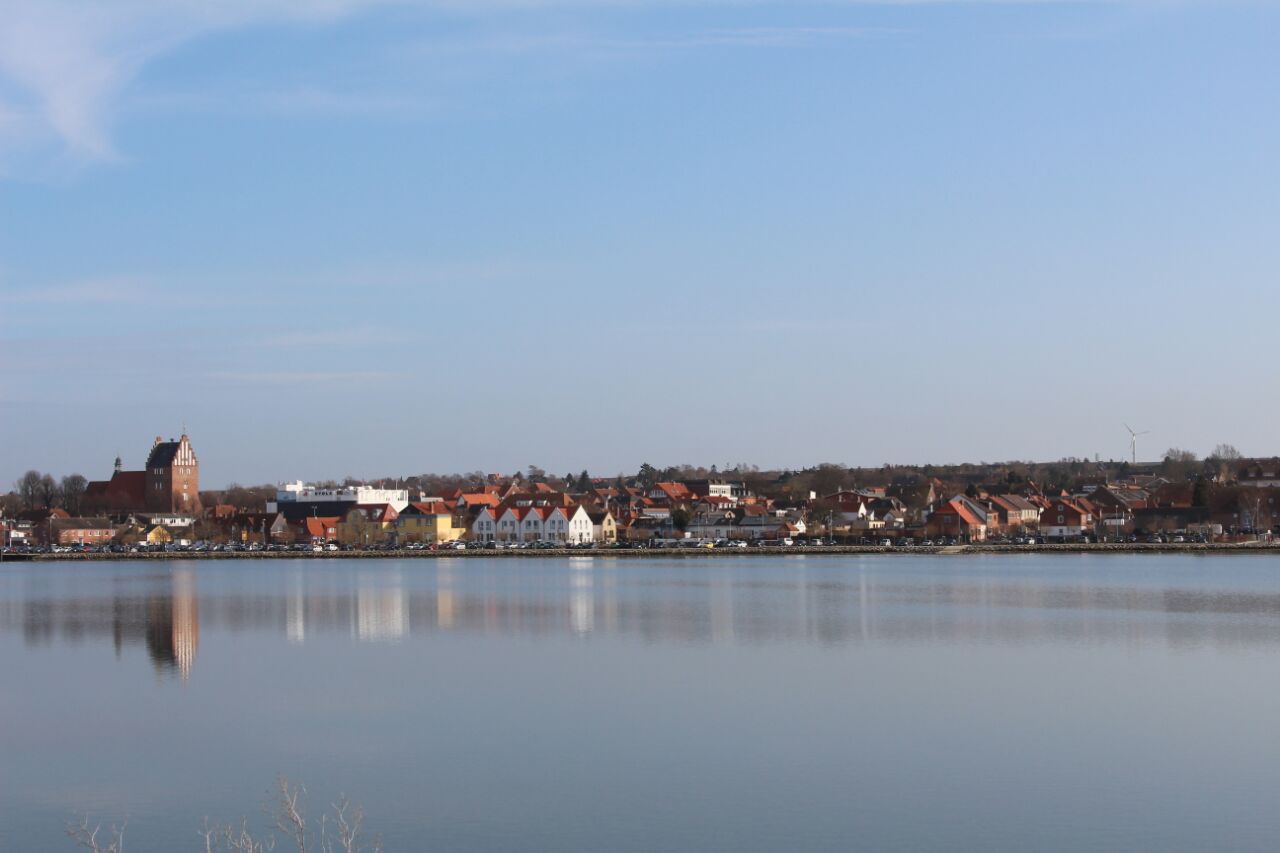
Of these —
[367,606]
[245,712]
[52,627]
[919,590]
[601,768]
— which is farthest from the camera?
[919,590]

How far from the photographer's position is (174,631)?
21.7 metres

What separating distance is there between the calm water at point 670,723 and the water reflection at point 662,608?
16 centimetres

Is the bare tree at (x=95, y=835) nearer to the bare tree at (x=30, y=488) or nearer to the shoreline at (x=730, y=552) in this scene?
the shoreline at (x=730, y=552)

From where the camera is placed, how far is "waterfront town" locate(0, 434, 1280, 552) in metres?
58.2

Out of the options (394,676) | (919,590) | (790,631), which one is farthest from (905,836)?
(919,590)

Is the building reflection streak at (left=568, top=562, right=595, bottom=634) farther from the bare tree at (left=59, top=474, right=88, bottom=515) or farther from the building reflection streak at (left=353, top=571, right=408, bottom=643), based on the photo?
the bare tree at (left=59, top=474, right=88, bottom=515)

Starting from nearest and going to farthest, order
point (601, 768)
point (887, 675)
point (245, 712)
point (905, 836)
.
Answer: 1. point (905, 836)
2. point (601, 768)
3. point (245, 712)
4. point (887, 675)

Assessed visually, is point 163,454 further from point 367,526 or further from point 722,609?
point 722,609

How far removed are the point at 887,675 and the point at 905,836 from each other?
6.96 meters

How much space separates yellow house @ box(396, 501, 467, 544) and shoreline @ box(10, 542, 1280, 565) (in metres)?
4.91

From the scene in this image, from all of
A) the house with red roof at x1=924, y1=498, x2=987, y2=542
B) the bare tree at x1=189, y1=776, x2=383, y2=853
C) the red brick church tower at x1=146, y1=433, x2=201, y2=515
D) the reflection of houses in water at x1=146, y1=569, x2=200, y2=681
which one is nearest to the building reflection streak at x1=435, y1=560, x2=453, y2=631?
the reflection of houses in water at x1=146, y1=569, x2=200, y2=681

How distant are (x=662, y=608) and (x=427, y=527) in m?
35.6

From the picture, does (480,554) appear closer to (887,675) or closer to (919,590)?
(919,590)

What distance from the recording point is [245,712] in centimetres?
1361
